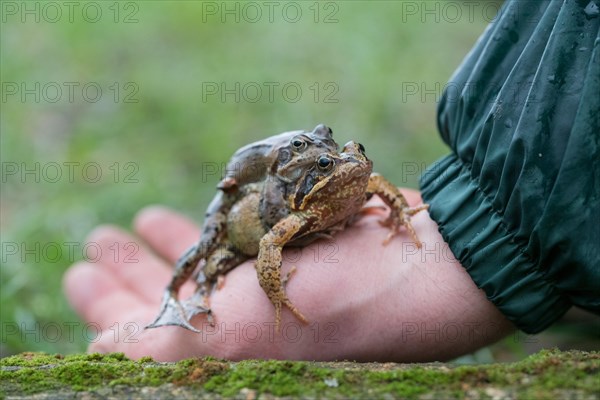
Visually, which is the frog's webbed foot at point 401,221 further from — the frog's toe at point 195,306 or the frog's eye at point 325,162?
the frog's toe at point 195,306

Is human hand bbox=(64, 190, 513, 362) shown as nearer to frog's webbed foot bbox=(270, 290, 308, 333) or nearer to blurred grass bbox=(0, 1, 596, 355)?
frog's webbed foot bbox=(270, 290, 308, 333)

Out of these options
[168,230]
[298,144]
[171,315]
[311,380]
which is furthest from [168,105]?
[311,380]

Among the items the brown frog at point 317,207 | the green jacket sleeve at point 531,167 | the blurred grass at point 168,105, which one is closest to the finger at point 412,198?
the brown frog at point 317,207

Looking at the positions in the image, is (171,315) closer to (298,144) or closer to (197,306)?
(197,306)

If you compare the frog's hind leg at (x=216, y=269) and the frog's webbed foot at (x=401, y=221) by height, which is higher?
the frog's webbed foot at (x=401, y=221)

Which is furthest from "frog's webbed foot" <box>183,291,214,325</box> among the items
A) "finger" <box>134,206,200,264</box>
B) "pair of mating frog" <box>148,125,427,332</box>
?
"finger" <box>134,206,200,264</box>

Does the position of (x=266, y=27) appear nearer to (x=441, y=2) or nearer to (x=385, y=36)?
(x=385, y=36)
